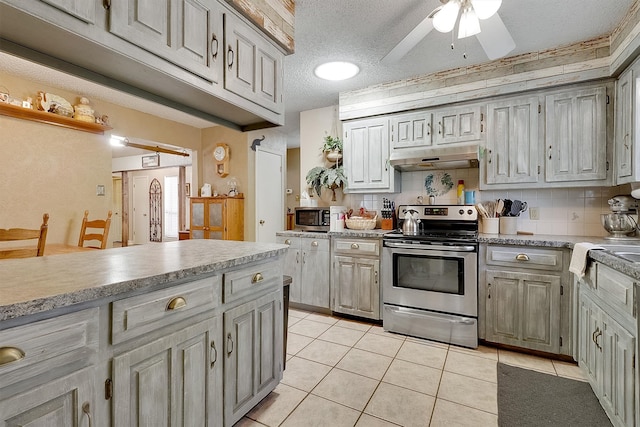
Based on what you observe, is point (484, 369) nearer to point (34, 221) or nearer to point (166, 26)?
point (166, 26)

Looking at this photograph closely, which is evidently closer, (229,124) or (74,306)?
(74,306)

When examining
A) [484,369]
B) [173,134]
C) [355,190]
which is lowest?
[484,369]

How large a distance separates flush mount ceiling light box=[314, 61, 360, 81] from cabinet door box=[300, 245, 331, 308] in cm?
182

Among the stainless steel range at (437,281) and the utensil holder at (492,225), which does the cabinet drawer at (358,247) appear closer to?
the stainless steel range at (437,281)

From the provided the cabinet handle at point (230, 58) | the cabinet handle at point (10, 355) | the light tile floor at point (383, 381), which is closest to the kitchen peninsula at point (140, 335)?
the cabinet handle at point (10, 355)

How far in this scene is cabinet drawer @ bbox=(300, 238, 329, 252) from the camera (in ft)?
10.6

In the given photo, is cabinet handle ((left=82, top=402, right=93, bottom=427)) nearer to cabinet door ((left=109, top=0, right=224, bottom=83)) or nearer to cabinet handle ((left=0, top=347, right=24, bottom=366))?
cabinet handle ((left=0, top=347, right=24, bottom=366))

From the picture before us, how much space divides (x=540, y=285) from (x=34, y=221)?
206 inches

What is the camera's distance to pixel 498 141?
2812 mm

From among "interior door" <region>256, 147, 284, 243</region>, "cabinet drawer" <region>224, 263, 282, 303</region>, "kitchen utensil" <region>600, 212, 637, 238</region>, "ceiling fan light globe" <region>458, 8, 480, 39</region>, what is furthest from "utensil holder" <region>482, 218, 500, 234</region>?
"interior door" <region>256, 147, 284, 243</region>

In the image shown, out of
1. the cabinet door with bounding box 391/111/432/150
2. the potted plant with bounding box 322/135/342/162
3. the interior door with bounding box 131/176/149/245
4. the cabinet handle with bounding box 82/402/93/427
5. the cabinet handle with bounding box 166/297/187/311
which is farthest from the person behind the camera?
the interior door with bounding box 131/176/149/245

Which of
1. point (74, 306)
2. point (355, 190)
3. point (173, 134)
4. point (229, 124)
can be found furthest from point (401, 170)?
point (173, 134)

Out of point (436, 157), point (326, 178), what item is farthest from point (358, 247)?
point (436, 157)

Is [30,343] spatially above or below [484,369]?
above
